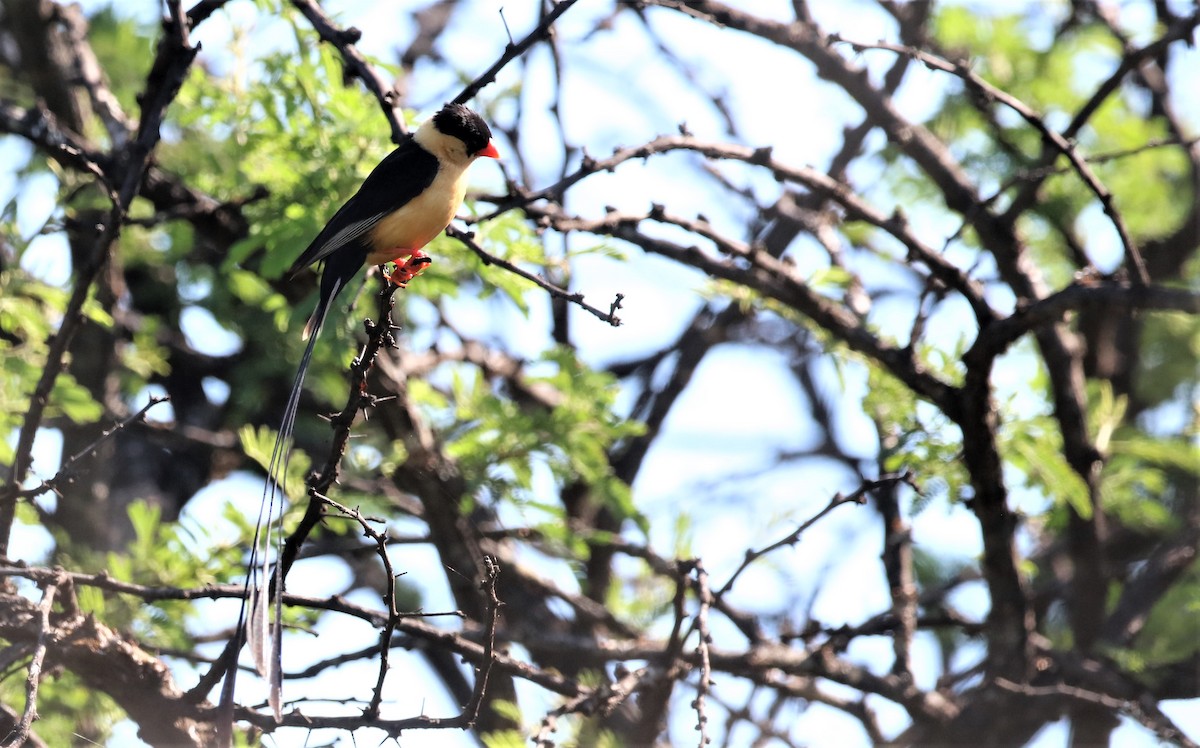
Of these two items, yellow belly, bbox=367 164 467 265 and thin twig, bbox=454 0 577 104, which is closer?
thin twig, bbox=454 0 577 104

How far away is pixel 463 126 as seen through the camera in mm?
4578

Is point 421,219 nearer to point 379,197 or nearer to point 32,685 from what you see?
point 379,197

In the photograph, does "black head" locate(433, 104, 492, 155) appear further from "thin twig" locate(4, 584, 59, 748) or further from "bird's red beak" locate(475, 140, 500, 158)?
"thin twig" locate(4, 584, 59, 748)

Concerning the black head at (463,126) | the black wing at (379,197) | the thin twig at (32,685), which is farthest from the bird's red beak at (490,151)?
the thin twig at (32,685)

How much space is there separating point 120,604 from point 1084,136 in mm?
6210

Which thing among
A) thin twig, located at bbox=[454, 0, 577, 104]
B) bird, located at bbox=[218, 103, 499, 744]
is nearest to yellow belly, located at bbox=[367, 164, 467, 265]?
bird, located at bbox=[218, 103, 499, 744]

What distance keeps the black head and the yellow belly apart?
0.48 m

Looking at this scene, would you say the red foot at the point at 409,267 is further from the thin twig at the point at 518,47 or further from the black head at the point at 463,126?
the black head at the point at 463,126

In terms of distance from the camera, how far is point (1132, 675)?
217 inches

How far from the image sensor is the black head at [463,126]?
179 inches

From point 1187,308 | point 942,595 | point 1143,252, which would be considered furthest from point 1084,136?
point 1187,308

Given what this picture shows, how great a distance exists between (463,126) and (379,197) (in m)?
0.67

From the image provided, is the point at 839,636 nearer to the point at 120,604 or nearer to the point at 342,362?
the point at 342,362

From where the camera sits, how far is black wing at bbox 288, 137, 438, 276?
13.1 ft
